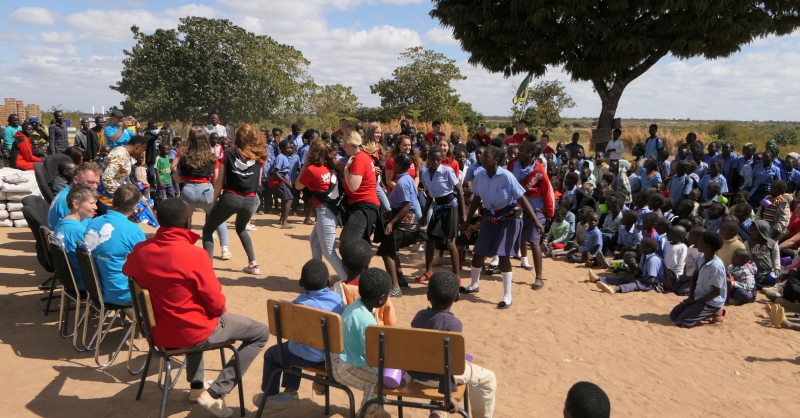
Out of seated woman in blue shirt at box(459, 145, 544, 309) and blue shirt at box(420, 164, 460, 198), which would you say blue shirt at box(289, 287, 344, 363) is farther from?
blue shirt at box(420, 164, 460, 198)

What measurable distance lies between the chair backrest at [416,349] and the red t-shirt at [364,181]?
3298 millimetres

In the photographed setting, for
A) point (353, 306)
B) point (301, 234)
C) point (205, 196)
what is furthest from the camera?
point (301, 234)

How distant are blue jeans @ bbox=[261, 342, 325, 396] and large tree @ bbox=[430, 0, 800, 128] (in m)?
14.3

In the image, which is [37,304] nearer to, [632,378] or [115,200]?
[115,200]

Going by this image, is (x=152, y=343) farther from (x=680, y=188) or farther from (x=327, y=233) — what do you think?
(x=680, y=188)

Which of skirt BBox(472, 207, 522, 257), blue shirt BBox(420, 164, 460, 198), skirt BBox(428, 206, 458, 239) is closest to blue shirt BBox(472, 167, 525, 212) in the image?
skirt BBox(472, 207, 522, 257)

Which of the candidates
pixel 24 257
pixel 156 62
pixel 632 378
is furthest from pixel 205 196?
pixel 156 62

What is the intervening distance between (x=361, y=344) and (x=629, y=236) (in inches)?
243

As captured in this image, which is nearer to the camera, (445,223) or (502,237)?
(502,237)

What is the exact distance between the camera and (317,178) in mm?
6699

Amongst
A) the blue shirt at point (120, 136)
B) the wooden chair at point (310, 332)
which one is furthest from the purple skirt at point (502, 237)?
the blue shirt at point (120, 136)

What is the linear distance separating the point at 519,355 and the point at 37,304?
5.06m

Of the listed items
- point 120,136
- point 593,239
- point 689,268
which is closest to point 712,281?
point 689,268

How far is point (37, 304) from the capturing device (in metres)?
6.39
